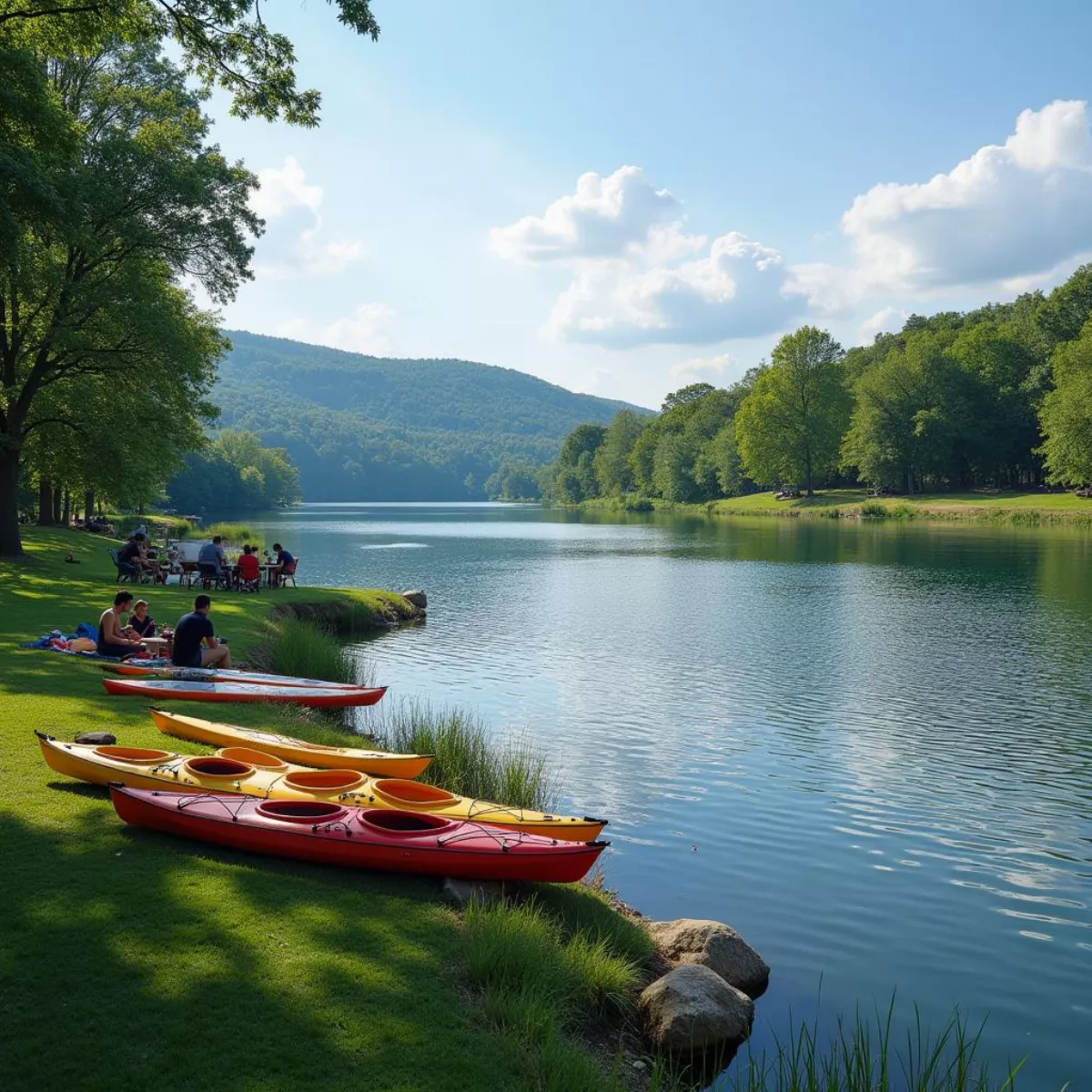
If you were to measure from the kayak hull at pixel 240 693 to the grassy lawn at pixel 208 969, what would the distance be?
4.44 metres

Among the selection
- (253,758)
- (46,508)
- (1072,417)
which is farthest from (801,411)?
(253,758)

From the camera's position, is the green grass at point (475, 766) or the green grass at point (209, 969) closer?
the green grass at point (209, 969)

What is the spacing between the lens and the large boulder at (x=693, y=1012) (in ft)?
21.5

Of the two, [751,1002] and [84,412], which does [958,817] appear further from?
[84,412]

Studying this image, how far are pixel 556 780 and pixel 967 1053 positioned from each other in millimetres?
6874

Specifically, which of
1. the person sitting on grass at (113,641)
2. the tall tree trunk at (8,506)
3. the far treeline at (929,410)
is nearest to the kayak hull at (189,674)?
the person sitting on grass at (113,641)

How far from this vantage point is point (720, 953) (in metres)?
7.59

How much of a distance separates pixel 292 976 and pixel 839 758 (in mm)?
10372

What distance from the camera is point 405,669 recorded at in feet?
69.6

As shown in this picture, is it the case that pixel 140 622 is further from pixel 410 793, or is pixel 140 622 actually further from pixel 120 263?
pixel 120 263

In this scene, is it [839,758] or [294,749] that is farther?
[839,758]

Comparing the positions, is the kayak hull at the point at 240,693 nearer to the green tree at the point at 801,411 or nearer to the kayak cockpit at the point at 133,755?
the kayak cockpit at the point at 133,755

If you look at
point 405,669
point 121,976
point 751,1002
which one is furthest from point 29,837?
point 405,669

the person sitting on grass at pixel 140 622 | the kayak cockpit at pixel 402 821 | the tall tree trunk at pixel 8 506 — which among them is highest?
the tall tree trunk at pixel 8 506
